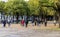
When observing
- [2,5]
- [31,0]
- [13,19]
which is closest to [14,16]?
[13,19]

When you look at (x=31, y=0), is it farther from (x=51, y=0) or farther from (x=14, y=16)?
(x=14, y=16)

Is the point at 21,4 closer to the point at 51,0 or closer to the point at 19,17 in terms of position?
the point at 19,17

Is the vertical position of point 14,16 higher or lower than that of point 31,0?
lower

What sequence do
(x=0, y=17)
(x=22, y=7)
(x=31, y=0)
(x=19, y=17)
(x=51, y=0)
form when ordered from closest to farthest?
(x=51, y=0), (x=31, y=0), (x=22, y=7), (x=19, y=17), (x=0, y=17)

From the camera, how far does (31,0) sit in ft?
127

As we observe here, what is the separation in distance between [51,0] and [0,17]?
53.7m

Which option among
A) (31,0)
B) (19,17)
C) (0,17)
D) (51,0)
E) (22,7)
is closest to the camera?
(51,0)

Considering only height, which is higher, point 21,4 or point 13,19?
point 21,4

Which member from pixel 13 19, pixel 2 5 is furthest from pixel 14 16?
pixel 2 5

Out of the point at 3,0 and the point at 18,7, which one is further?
the point at 3,0

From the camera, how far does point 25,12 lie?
76812mm

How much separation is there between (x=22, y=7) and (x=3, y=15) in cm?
1534

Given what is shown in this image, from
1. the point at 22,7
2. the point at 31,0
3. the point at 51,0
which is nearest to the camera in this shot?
the point at 51,0

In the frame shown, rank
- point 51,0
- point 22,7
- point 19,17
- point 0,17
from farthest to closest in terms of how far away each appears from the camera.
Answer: point 0,17 < point 19,17 < point 22,7 < point 51,0
